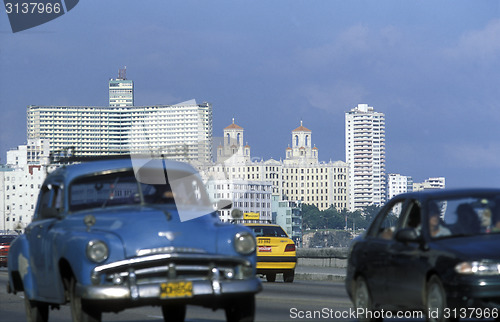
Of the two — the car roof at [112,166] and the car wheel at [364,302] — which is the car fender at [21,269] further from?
the car wheel at [364,302]

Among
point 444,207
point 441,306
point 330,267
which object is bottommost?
point 330,267

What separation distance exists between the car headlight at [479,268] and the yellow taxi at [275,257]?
61.0 feet

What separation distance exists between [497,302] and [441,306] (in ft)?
1.75

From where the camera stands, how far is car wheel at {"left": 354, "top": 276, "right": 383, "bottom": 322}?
12.4m

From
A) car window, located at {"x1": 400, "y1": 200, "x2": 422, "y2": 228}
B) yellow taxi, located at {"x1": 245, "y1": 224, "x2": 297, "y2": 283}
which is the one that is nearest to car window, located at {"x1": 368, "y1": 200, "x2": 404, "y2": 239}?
car window, located at {"x1": 400, "y1": 200, "x2": 422, "y2": 228}

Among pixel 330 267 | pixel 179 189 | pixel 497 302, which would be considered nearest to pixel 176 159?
pixel 179 189

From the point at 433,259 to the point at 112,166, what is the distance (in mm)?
3476

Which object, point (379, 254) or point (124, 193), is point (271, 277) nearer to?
point (379, 254)

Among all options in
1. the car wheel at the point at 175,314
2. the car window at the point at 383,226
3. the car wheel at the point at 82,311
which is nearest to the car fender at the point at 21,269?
the car wheel at the point at 82,311

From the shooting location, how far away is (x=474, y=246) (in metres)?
10.6

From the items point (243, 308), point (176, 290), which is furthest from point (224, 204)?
point (176, 290)

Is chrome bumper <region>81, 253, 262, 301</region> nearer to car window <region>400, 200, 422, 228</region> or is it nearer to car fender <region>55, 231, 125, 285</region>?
car fender <region>55, 231, 125, 285</region>

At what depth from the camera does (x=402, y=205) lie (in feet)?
40.2

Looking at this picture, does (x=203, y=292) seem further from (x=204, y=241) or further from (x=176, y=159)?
(x=176, y=159)
